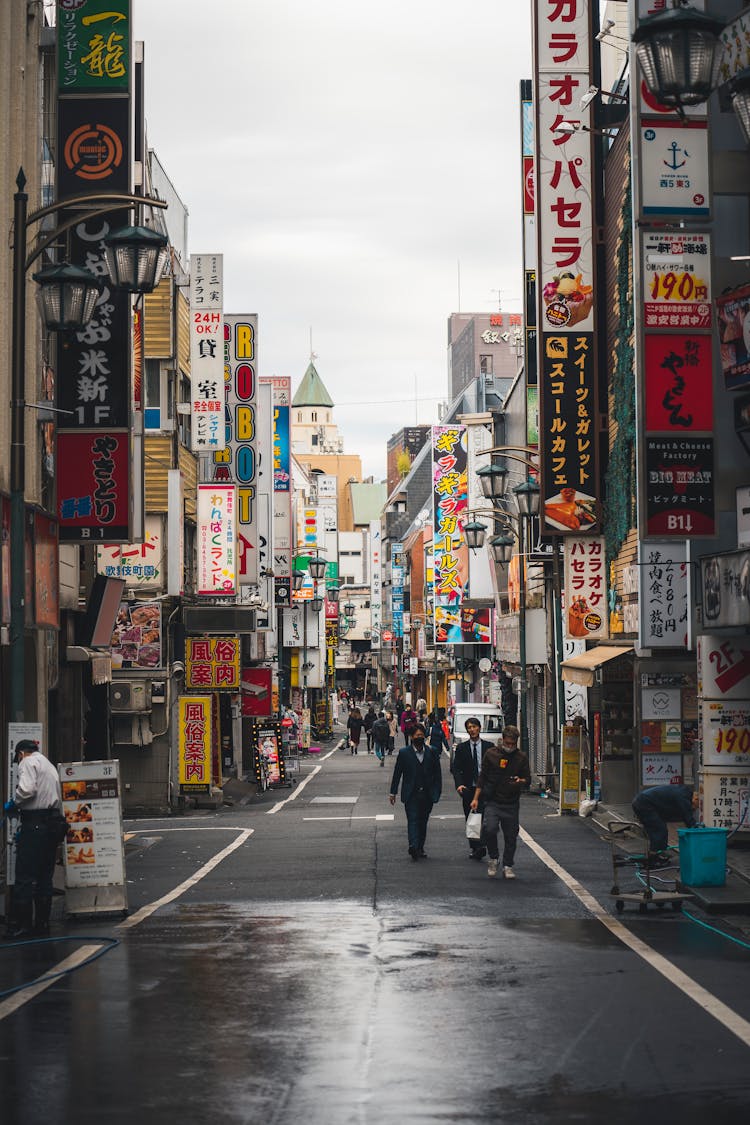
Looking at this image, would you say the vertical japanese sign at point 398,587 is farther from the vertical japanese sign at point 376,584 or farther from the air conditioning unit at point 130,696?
the air conditioning unit at point 130,696

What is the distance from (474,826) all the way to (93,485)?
22.7 feet

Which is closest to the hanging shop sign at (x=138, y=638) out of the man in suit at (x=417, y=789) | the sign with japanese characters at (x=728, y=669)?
the man in suit at (x=417, y=789)

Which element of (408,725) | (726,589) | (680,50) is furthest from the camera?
(408,725)

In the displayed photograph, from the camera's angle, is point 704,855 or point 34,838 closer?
point 34,838

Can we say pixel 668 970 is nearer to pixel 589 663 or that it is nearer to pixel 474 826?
pixel 474 826

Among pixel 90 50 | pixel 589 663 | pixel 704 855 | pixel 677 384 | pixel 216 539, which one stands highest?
pixel 90 50

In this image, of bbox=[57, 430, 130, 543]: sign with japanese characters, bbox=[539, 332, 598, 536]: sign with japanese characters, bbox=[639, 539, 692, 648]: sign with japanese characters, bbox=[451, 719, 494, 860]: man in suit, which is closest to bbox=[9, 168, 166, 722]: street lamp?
Result: bbox=[57, 430, 130, 543]: sign with japanese characters

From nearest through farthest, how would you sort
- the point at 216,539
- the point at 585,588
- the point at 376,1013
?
the point at 376,1013, the point at 585,588, the point at 216,539

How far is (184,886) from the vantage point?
18766mm

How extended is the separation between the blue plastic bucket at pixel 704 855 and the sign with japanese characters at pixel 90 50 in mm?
12577

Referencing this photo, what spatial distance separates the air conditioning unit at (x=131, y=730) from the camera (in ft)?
116

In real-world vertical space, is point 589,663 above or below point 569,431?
below

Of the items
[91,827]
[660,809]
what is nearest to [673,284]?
[660,809]

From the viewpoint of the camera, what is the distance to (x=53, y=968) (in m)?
12.6
